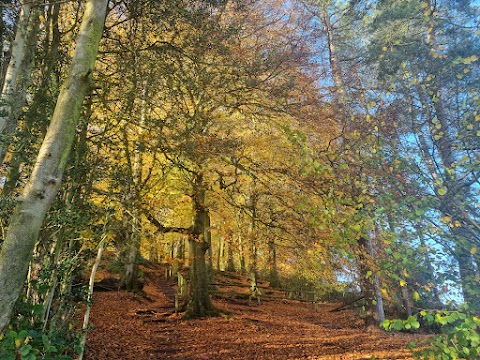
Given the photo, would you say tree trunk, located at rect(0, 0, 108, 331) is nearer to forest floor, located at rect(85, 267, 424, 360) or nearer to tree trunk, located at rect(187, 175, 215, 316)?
forest floor, located at rect(85, 267, 424, 360)

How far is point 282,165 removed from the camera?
25.5 ft

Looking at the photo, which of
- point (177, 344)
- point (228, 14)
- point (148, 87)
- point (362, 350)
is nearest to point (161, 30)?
point (148, 87)

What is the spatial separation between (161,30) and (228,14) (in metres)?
2.46

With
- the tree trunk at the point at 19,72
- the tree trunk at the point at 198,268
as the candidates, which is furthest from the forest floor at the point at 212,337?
the tree trunk at the point at 19,72

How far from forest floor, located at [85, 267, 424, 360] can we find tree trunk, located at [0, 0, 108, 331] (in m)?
3.75

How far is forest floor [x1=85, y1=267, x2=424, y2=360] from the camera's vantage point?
6.98m

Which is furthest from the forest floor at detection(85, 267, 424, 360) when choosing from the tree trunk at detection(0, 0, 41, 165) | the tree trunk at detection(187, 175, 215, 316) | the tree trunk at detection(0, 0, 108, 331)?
the tree trunk at detection(0, 0, 41, 165)

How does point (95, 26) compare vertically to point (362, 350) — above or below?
above

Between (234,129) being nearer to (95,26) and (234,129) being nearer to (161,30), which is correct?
(161,30)


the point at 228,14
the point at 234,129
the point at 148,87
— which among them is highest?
the point at 228,14

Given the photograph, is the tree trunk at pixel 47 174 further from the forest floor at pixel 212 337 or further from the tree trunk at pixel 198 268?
the tree trunk at pixel 198 268

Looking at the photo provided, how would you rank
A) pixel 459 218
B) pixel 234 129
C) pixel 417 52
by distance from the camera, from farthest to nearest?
1. pixel 234 129
2. pixel 417 52
3. pixel 459 218

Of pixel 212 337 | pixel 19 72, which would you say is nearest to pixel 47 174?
pixel 19 72

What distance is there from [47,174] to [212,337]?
6829mm
